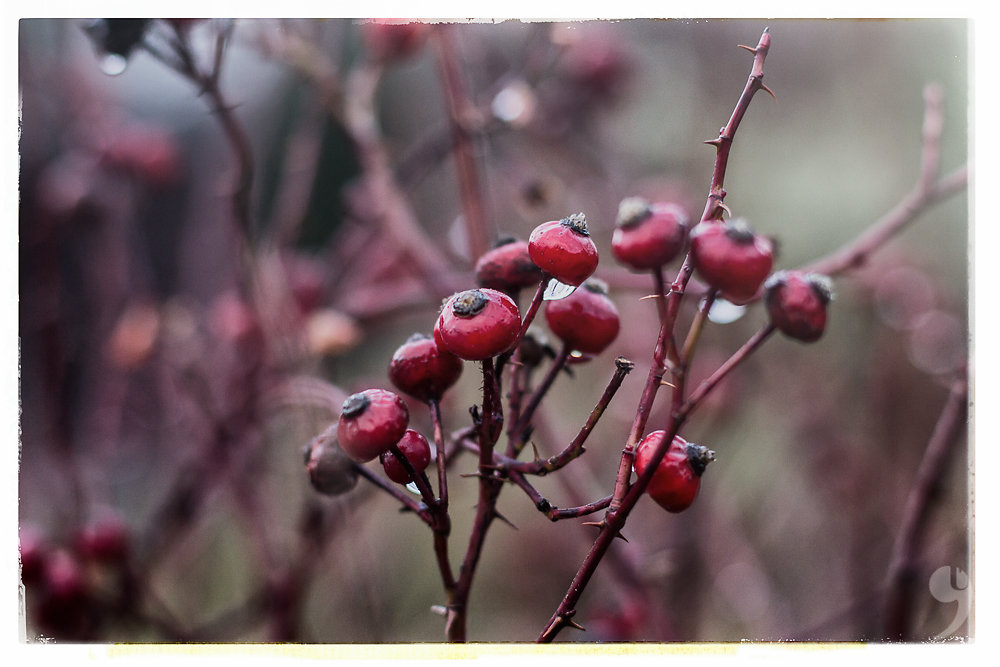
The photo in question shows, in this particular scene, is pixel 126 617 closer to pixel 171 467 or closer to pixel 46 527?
pixel 46 527

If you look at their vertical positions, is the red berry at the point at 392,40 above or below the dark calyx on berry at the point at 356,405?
above

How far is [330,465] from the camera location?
49 cm

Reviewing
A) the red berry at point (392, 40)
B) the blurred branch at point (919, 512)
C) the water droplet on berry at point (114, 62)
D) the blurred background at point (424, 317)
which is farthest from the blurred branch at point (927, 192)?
the water droplet on berry at point (114, 62)

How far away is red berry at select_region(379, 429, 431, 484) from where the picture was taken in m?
0.47

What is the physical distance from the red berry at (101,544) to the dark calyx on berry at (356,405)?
559 millimetres

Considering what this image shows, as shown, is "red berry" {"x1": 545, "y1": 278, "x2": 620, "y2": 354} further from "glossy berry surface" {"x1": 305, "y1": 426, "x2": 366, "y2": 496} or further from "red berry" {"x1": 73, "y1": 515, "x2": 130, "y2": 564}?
"red berry" {"x1": 73, "y1": 515, "x2": 130, "y2": 564}

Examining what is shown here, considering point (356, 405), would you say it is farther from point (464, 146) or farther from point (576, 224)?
point (464, 146)

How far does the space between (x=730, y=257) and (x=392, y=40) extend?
2.39 feet

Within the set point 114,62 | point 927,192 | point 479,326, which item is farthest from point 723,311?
point 114,62

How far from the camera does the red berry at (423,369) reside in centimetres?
48

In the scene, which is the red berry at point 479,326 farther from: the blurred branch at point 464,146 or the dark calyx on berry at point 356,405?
the blurred branch at point 464,146

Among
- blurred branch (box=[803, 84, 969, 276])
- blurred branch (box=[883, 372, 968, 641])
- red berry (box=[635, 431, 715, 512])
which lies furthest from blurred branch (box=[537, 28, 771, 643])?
blurred branch (box=[883, 372, 968, 641])

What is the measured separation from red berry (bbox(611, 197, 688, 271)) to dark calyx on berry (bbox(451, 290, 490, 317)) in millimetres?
95
